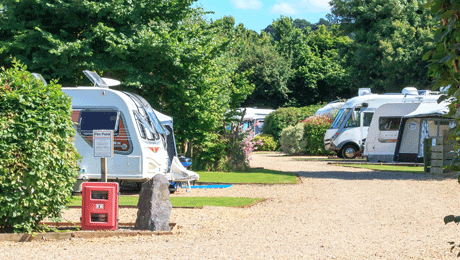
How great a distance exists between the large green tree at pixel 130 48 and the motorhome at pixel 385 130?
7.71 meters

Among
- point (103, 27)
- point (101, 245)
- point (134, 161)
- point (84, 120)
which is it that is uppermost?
point (103, 27)

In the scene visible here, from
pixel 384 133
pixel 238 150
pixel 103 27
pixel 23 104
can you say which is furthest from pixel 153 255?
pixel 384 133

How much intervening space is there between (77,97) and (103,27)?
4662 mm

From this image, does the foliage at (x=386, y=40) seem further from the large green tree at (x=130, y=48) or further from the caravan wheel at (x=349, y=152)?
the large green tree at (x=130, y=48)

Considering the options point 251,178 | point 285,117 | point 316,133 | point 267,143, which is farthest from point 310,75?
point 251,178

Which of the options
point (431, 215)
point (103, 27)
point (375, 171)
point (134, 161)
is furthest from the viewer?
point (375, 171)

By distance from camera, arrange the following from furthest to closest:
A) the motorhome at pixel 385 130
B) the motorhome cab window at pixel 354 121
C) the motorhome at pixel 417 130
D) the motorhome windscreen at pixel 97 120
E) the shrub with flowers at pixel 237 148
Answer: the motorhome cab window at pixel 354 121, the motorhome at pixel 385 130, the motorhome at pixel 417 130, the shrub with flowers at pixel 237 148, the motorhome windscreen at pixel 97 120

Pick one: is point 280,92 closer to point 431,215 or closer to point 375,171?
point 375,171

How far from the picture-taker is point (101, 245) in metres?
6.48

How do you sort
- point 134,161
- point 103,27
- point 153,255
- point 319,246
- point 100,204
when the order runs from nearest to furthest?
1. point 153,255
2. point 319,246
3. point 100,204
4. point 134,161
5. point 103,27

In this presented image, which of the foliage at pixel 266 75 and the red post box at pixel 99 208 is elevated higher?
the foliage at pixel 266 75

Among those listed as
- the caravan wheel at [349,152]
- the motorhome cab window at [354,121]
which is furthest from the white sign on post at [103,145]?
the caravan wheel at [349,152]

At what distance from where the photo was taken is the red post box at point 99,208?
289 inches

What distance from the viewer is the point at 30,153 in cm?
660
